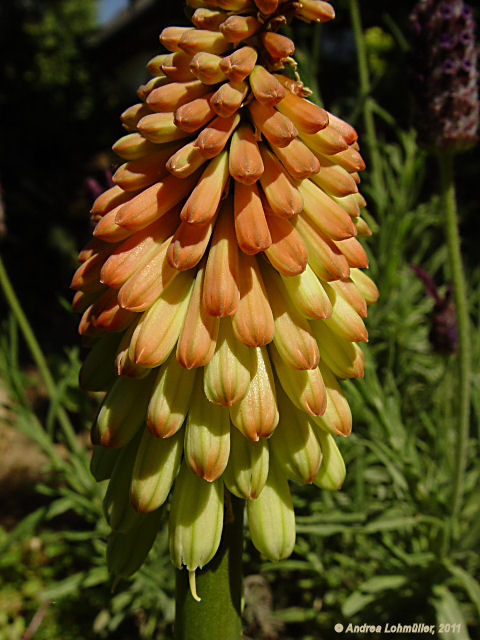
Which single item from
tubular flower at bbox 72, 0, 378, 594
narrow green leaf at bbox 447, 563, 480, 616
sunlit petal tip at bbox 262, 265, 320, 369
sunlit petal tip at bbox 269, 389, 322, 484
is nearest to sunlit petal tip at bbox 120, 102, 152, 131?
tubular flower at bbox 72, 0, 378, 594

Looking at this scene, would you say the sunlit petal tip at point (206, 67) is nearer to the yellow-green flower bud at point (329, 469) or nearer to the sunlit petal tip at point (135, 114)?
the sunlit petal tip at point (135, 114)

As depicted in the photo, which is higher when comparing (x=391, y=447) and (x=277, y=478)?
(x=277, y=478)

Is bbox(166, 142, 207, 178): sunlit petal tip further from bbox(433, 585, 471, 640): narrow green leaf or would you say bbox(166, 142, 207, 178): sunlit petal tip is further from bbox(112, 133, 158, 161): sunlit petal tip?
bbox(433, 585, 471, 640): narrow green leaf

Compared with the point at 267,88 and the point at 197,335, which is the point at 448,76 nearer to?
the point at 267,88

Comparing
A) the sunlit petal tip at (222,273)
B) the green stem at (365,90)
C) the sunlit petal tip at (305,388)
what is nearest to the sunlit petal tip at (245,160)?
the sunlit petal tip at (222,273)

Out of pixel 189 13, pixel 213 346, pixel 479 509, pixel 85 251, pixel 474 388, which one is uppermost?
pixel 189 13

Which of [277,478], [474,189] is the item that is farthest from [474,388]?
[474,189]

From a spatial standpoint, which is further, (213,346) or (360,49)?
(360,49)

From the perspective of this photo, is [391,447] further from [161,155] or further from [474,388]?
[161,155]
